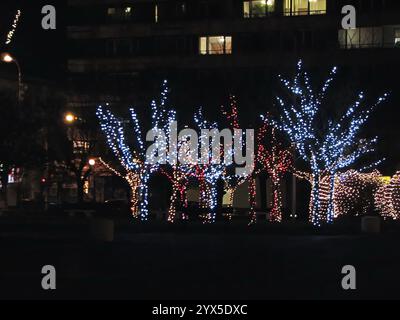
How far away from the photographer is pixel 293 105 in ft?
178

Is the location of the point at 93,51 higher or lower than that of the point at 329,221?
higher

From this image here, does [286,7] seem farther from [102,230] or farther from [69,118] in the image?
[102,230]

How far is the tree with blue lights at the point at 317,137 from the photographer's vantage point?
50.8 metres

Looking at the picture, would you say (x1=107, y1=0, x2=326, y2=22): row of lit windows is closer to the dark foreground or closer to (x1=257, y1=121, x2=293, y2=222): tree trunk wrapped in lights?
(x1=257, y1=121, x2=293, y2=222): tree trunk wrapped in lights

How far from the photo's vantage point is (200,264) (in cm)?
2723

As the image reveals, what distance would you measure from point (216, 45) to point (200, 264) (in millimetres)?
57964

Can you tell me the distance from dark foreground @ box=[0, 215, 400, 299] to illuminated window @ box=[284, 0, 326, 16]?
38264 mm

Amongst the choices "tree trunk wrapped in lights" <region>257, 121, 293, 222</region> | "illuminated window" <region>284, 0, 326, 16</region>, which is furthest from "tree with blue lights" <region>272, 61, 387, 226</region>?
"illuminated window" <region>284, 0, 326, 16</region>

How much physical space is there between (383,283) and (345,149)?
1359 inches

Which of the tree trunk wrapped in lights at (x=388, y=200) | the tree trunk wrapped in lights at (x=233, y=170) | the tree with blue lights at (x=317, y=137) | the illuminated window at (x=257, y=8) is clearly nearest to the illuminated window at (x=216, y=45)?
the illuminated window at (x=257, y=8)

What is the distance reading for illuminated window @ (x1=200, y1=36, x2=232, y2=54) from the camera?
8312 centimetres

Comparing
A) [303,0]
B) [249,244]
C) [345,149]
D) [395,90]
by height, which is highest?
[303,0]
